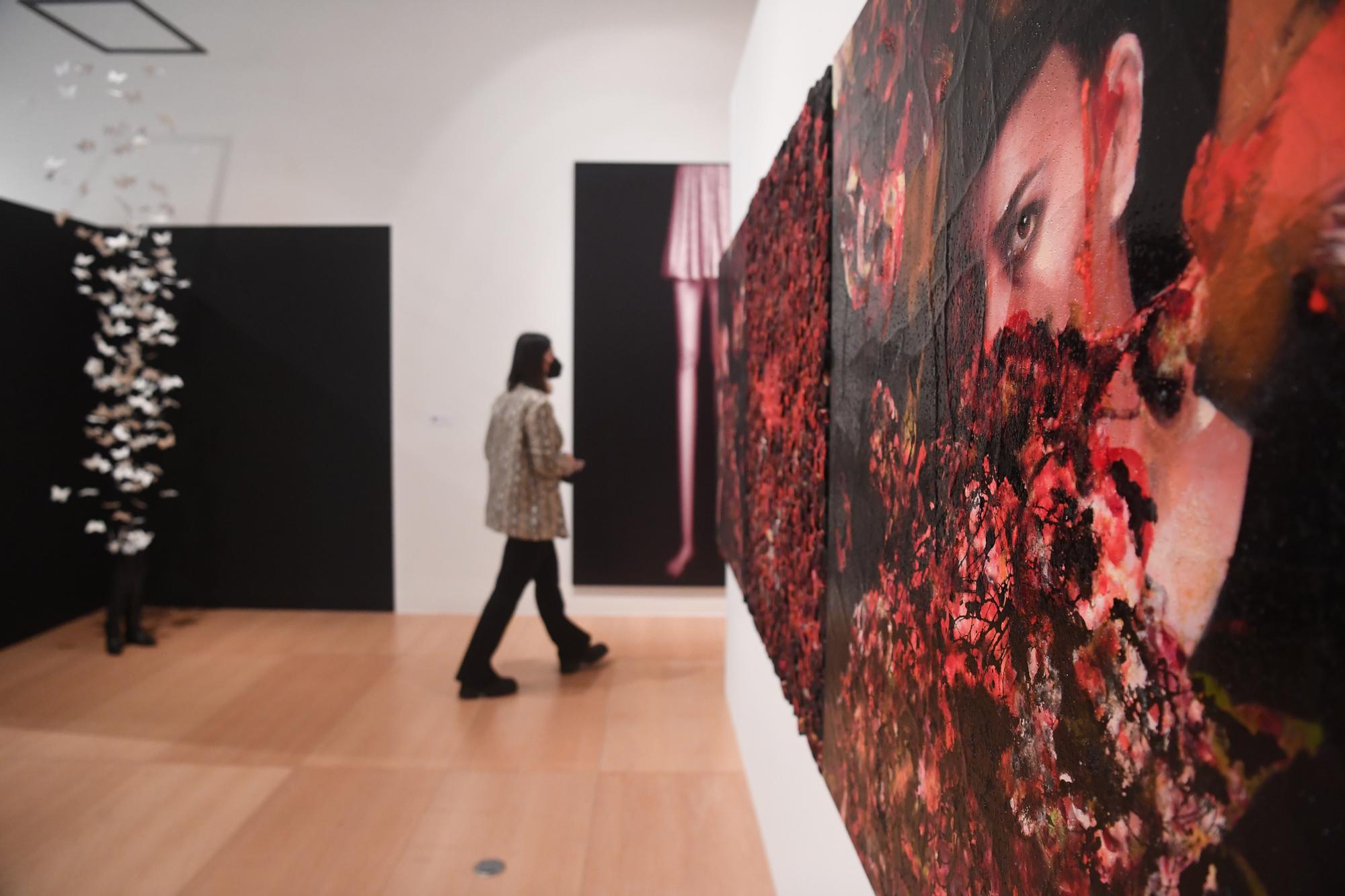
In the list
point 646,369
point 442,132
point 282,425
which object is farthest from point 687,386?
point 282,425

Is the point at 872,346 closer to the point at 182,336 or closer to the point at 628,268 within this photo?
the point at 628,268

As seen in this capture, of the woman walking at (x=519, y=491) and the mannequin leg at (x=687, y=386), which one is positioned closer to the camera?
the woman walking at (x=519, y=491)

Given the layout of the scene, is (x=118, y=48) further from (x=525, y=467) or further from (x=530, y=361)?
(x=525, y=467)

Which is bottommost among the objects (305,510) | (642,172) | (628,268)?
(305,510)

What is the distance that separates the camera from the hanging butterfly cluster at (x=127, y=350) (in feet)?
16.1

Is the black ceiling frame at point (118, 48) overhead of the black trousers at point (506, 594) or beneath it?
overhead

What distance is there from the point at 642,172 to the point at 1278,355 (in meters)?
5.25

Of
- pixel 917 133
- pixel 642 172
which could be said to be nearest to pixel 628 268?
pixel 642 172

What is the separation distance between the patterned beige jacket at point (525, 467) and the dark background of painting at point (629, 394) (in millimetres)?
1341

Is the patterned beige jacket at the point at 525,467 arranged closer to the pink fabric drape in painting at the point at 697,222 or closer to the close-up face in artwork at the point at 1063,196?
the pink fabric drape in painting at the point at 697,222

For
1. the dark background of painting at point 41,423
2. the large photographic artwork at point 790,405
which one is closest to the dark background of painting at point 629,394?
the large photographic artwork at point 790,405

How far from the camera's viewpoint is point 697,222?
5.38 meters

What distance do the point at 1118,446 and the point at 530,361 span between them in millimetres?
3675

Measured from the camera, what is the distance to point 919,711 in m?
1.03
